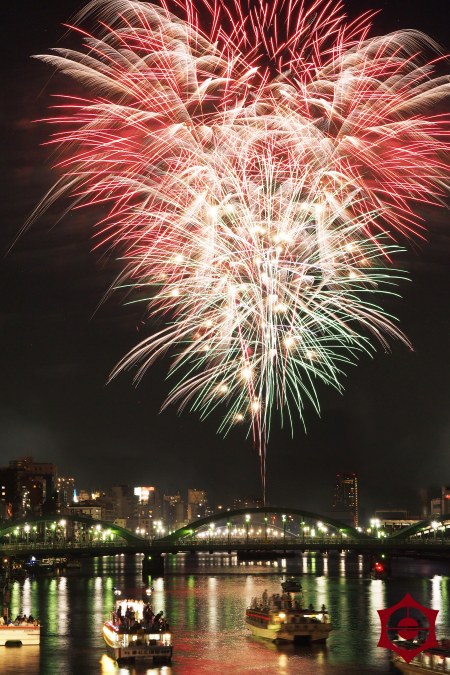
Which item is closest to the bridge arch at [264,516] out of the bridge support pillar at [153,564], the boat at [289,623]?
the bridge support pillar at [153,564]

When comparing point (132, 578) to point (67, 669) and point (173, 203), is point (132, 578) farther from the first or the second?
point (173, 203)

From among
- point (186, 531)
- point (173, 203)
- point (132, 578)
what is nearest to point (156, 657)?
point (173, 203)

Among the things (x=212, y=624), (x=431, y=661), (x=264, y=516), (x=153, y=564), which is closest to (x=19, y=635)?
(x=212, y=624)

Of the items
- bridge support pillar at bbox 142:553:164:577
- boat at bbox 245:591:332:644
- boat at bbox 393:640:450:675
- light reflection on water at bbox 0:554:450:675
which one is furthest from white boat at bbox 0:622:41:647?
bridge support pillar at bbox 142:553:164:577

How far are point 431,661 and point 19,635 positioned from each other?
19475 mm

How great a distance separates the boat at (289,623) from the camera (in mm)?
48688

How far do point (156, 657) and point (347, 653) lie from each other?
937cm

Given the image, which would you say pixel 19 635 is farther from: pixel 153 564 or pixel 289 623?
pixel 153 564

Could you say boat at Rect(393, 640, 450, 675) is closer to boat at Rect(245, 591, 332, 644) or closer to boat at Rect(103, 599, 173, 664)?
boat at Rect(245, 591, 332, 644)

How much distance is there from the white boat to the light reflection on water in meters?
0.63

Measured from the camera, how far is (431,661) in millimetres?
37062

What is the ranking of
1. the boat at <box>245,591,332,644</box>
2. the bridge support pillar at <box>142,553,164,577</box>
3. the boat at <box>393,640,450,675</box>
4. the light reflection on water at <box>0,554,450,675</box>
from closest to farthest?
1. the boat at <box>393,640,450,675</box>
2. the light reflection on water at <box>0,554,450,675</box>
3. the boat at <box>245,591,332,644</box>
4. the bridge support pillar at <box>142,553,164,577</box>

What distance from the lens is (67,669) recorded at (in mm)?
42375

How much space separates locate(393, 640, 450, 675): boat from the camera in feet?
119
